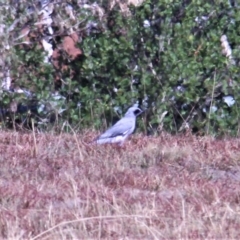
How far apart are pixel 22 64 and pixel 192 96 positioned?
6.54 feet

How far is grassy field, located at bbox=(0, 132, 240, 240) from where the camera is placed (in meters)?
7.00

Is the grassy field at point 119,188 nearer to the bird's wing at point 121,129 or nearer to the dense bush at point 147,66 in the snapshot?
the bird's wing at point 121,129

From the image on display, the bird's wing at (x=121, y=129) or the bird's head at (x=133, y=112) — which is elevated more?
the bird's wing at (x=121, y=129)

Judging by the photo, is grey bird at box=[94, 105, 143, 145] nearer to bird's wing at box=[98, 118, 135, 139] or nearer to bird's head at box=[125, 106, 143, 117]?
bird's wing at box=[98, 118, 135, 139]

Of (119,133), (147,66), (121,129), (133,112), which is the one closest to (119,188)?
(119,133)

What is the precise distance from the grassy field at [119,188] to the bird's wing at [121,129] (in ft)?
0.47

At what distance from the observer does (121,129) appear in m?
10.2

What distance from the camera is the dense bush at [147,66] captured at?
38.1 feet

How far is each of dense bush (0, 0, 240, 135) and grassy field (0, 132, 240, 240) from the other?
1068 mm

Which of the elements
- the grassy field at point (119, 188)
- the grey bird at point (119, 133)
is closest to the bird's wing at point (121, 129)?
the grey bird at point (119, 133)

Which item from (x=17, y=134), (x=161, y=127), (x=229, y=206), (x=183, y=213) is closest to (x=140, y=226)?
(x=183, y=213)

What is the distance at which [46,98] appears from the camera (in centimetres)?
1167

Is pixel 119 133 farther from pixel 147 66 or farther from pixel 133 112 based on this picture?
pixel 147 66

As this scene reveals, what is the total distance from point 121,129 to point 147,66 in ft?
5.67
